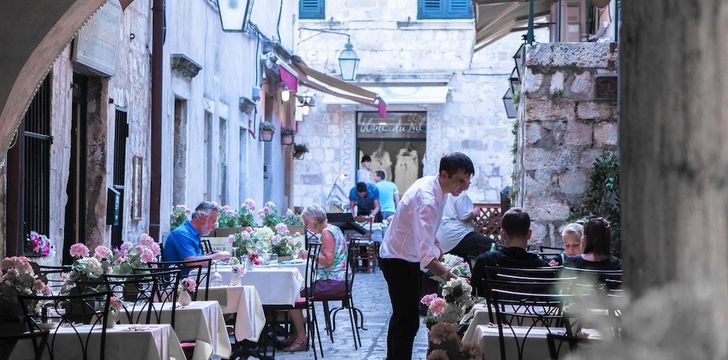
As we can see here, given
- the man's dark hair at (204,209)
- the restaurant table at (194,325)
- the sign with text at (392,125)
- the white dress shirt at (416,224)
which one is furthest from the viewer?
the sign with text at (392,125)

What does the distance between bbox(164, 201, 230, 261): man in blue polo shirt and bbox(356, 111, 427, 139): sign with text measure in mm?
21790

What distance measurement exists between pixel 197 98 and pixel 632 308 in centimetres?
1586

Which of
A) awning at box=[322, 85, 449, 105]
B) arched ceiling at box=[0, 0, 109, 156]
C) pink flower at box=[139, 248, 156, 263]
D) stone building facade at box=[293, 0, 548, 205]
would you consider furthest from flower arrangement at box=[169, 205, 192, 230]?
awning at box=[322, 85, 449, 105]

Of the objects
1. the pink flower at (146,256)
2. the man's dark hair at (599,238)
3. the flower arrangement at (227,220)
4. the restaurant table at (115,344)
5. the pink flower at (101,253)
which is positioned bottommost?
the restaurant table at (115,344)

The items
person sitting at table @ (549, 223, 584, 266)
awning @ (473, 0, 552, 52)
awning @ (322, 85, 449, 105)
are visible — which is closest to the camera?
person sitting at table @ (549, 223, 584, 266)

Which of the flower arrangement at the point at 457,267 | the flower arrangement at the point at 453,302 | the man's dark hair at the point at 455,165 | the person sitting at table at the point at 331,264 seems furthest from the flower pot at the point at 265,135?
the flower arrangement at the point at 453,302

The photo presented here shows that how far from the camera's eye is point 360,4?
31.5 meters

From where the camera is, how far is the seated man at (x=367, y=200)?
958 inches

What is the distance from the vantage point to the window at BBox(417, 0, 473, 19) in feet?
102

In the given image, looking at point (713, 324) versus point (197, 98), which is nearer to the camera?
point (713, 324)

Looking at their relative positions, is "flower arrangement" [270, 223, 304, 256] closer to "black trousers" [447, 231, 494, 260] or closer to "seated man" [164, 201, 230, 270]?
"seated man" [164, 201, 230, 270]

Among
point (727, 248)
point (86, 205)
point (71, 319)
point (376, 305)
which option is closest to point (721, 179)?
point (727, 248)

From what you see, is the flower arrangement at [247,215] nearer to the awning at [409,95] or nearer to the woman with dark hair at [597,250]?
the woman with dark hair at [597,250]

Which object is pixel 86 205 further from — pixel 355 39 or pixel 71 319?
pixel 355 39
